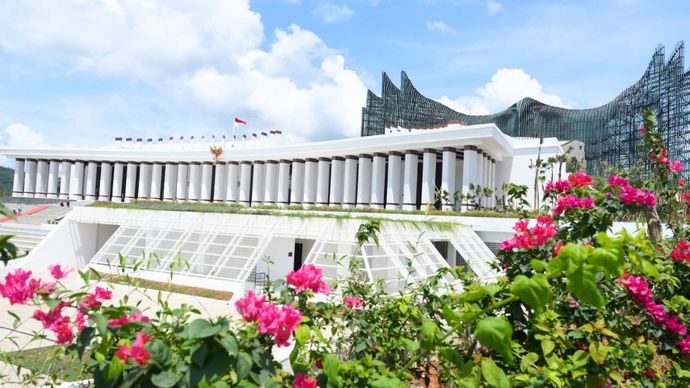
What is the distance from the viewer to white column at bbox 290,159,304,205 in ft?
136

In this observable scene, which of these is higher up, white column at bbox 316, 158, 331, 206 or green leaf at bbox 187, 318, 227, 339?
white column at bbox 316, 158, 331, 206

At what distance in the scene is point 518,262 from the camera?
3.26 m

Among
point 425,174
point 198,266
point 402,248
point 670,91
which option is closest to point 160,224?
point 198,266

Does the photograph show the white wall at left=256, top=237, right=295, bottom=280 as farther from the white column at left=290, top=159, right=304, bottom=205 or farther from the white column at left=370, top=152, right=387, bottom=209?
the white column at left=290, top=159, right=304, bottom=205

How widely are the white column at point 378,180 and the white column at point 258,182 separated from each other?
1310cm

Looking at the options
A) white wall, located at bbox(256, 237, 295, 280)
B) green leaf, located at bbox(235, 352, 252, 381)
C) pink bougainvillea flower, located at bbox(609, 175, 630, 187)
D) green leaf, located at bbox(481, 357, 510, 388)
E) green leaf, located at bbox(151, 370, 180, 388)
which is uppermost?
pink bougainvillea flower, located at bbox(609, 175, 630, 187)

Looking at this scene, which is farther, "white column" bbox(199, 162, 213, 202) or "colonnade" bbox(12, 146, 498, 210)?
"white column" bbox(199, 162, 213, 202)

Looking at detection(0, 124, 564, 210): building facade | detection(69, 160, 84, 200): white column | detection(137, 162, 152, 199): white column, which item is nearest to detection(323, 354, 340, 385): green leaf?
detection(0, 124, 564, 210): building facade

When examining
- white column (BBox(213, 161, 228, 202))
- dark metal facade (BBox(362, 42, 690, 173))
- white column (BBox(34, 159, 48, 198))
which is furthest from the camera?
dark metal facade (BBox(362, 42, 690, 173))

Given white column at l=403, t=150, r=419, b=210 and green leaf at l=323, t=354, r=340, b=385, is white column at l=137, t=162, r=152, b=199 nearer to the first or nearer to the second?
white column at l=403, t=150, r=419, b=210

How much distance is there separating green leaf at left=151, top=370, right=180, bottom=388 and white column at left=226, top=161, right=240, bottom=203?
44.8 meters

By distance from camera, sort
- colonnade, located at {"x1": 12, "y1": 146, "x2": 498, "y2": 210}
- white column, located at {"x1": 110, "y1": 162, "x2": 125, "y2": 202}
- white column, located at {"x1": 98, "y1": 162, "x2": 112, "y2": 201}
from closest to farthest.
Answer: colonnade, located at {"x1": 12, "y1": 146, "x2": 498, "y2": 210} → white column, located at {"x1": 110, "y1": 162, "x2": 125, "y2": 202} → white column, located at {"x1": 98, "y1": 162, "x2": 112, "y2": 201}

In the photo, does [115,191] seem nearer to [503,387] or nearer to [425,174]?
[425,174]

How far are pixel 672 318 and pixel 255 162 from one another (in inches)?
1673
